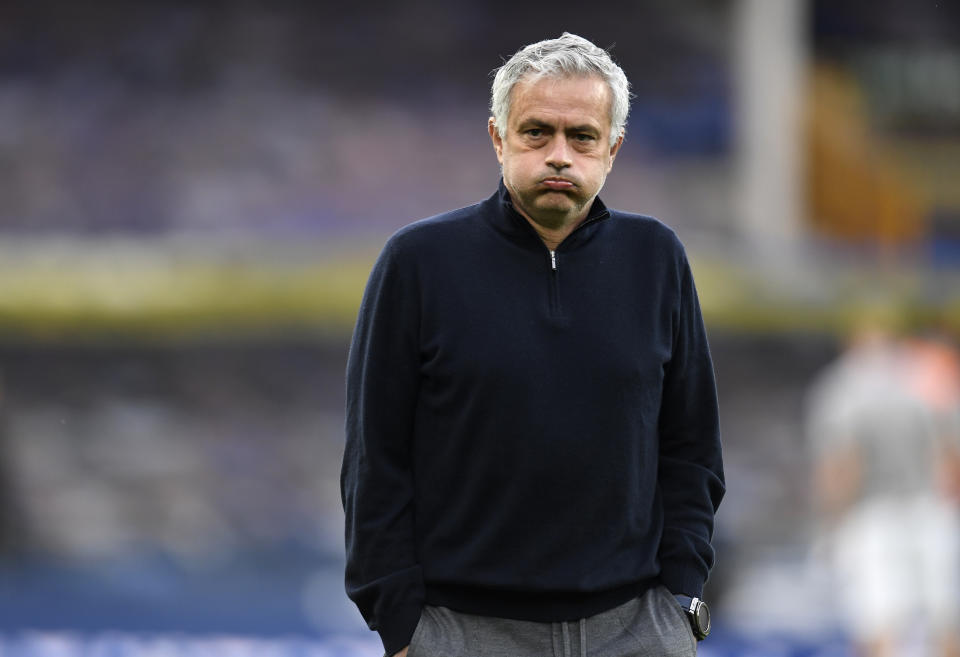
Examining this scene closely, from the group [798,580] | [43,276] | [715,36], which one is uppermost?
[715,36]

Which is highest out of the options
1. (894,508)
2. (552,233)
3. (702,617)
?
(552,233)

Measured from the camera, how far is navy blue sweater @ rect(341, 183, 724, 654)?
192 centimetres

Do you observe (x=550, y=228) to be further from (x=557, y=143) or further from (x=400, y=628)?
(x=400, y=628)

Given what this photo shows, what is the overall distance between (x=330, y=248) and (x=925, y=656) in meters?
4.99

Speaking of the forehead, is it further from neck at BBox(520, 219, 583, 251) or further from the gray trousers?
the gray trousers

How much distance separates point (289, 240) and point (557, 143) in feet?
26.0

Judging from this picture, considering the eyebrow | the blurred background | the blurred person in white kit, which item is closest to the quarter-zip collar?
the eyebrow

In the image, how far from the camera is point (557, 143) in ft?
6.41

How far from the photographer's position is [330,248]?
966cm

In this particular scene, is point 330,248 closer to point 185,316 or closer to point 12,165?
point 185,316

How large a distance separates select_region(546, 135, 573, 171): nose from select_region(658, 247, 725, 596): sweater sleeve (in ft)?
0.89

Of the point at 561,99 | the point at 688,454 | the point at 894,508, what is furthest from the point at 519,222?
the point at 894,508

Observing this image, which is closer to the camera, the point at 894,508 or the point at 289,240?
the point at 894,508

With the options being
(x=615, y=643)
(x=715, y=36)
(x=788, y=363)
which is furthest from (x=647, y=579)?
(x=715, y=36)
